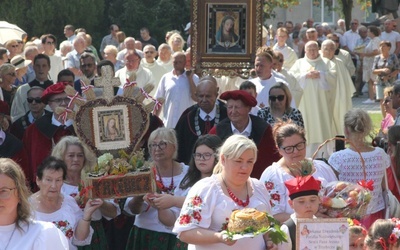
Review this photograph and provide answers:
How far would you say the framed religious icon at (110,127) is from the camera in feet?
28.9

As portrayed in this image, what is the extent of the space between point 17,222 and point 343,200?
2311mm

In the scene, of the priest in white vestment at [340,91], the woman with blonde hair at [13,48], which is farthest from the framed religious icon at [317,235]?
the woman with blonde hair at [13,48]

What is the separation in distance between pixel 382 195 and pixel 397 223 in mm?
2985

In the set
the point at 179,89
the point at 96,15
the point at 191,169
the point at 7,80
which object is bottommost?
the point at 191,169

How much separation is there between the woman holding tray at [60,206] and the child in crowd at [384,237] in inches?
102

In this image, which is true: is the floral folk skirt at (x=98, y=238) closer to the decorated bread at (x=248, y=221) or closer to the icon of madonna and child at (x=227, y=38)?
the decorated bread at (x=248, y=221)

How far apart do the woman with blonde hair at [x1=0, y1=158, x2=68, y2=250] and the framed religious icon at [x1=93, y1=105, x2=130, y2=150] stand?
287 cm

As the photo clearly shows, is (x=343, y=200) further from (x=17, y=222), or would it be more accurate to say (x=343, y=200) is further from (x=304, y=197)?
(x=17, y=222)

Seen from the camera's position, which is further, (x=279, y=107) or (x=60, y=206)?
(x=279, y=107)

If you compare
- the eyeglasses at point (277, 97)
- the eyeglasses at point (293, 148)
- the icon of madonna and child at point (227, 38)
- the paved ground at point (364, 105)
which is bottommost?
the paved ground at point (364, 105)

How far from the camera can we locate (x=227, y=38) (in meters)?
15.2

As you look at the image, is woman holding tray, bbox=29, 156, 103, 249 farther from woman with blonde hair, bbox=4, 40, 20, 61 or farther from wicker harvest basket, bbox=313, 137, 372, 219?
woman with blonde hair, bbox=4, 40, 20, 61

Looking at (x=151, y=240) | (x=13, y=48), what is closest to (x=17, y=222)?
(x=151, y=240)

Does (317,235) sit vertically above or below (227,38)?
below
